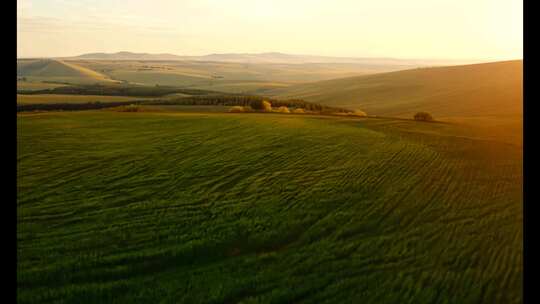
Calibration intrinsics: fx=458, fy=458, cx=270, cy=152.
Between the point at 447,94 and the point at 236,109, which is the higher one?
→ the point at 447,94

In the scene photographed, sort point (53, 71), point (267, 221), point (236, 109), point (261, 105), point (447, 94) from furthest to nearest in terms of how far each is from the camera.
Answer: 1. point (53, 71)
2. point (447, 94)
3. point (261, 105)
4. point (236, 109)
5. point (267, 221)

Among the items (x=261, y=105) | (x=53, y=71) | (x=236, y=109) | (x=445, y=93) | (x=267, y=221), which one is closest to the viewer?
(x=267, y=221)

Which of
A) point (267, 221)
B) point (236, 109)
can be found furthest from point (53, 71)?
point (267, 221)

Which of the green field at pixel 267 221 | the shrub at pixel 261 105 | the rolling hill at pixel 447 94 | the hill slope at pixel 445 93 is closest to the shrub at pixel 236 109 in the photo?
the shrub at pixel 261 105

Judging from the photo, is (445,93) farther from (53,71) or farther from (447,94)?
(53,71)

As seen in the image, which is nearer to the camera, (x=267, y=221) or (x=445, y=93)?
(x=267, y=221)

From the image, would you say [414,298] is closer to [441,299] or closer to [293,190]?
[441,299]

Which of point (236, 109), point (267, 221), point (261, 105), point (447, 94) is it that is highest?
point (447, 94)

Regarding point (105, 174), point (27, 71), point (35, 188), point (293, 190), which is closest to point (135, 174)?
point (105, 174)
